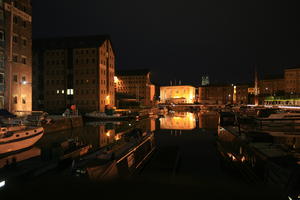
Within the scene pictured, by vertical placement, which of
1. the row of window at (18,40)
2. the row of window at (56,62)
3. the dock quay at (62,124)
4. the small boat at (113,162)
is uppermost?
the row of window at (56,62)

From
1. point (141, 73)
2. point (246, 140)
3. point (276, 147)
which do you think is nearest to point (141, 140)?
point (246, 140)

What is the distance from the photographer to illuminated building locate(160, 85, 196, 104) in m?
183

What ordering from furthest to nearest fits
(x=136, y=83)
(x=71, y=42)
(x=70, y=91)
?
(x=136, y=83)
(x=71, y=42)
(x=70, y=91)

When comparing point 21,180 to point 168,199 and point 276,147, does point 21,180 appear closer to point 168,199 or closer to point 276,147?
point 168,199

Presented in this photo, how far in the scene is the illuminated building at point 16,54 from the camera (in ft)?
119

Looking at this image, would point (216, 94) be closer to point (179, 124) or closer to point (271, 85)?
point (271, 85)

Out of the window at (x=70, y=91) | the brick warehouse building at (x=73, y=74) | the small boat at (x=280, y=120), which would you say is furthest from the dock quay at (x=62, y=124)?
the small boat at (x=280, y=120)

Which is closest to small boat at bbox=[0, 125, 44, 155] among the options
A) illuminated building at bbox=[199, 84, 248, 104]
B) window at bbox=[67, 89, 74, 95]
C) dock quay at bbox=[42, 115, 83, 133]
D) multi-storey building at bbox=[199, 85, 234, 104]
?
dock quay at bbox=[42, 115, 83, 133]

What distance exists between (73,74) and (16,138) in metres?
→ 48.7

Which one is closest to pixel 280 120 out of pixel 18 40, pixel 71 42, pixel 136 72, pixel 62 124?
pixel 62 124

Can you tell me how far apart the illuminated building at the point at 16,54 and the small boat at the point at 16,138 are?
11.6 meters

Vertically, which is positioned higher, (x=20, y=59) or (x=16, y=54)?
(x=16, y=54)

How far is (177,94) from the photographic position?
185875mm

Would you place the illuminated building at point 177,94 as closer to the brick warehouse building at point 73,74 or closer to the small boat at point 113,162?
the brick warehouse building at point 73,74
